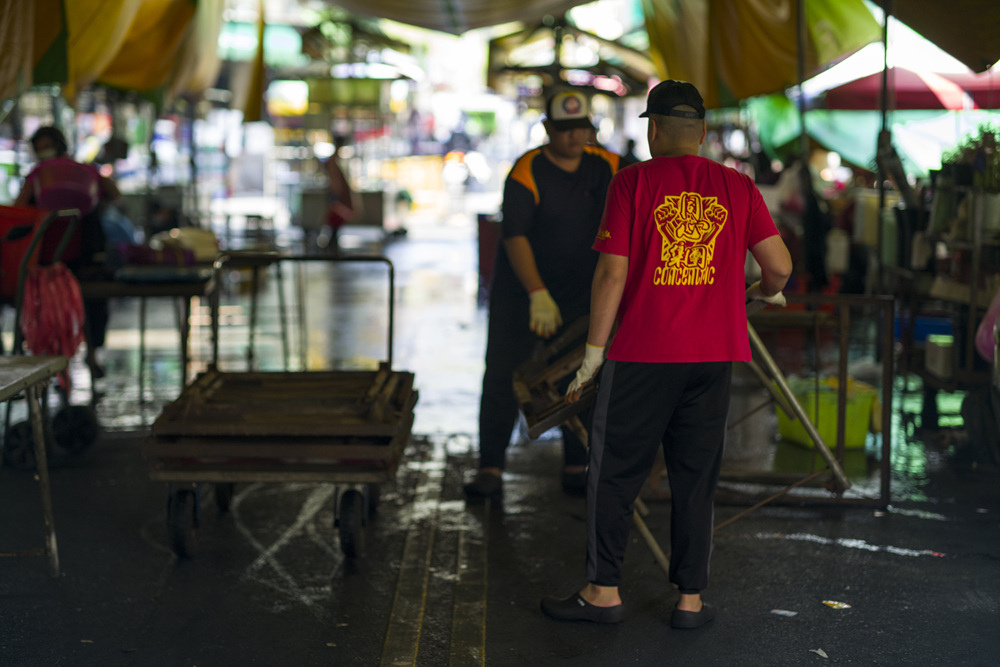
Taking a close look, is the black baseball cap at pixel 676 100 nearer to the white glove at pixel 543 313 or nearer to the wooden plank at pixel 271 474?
the white glove at pixel 543 313

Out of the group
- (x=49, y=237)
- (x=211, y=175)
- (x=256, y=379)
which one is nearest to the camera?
(x=256, y=379)

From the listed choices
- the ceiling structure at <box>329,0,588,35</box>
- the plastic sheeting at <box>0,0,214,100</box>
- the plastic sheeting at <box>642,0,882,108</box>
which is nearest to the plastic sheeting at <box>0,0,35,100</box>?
the plastic sheeting at <box>0,0,214,100</box>

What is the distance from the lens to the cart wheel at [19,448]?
5887 millimetres

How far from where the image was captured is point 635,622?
403 centimetres

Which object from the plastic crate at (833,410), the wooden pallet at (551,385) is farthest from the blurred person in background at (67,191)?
the plastic crate at (833,410)

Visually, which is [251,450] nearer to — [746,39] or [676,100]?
[676,100]

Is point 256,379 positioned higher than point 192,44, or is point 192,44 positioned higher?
point 192,44

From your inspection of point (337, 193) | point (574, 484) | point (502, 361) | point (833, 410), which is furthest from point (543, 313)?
point (337, 193)

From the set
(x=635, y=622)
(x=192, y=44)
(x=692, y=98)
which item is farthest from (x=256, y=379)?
(x=192, y=44)

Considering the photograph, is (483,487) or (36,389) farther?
(483,487)

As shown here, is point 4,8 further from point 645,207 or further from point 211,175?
point 211,175

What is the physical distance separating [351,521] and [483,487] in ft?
4.00

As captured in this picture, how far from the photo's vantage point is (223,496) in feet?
17.2

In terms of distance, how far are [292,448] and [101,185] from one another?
547 centimetres
